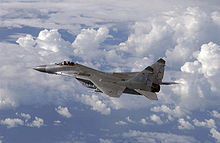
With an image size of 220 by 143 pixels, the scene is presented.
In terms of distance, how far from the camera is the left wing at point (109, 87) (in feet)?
139

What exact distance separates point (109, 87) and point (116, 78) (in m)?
4.29

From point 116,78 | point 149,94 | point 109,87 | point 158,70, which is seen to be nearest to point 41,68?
point 116,78

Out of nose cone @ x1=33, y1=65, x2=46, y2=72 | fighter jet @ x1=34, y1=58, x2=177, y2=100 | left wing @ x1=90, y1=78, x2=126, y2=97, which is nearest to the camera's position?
left wing @ x1=90, y1=78, x2=126, y2=97

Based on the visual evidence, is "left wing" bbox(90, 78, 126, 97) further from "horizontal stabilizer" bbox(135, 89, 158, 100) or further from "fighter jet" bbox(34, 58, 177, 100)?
"horizontal stabilizer" bbox(135, 89, 158, 100)

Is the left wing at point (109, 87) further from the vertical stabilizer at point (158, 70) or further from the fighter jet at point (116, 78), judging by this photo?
the vertical stabilizer at point (158, 70)

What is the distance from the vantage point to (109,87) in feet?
147

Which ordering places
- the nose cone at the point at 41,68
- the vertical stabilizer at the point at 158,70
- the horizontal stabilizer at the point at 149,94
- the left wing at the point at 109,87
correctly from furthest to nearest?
the nose cone at the point at 41,68 → the vertical stabilizer at the point at 158,70 → the horizontal stabilizer at the point at 149,94 → the left wing at the point at 109,87

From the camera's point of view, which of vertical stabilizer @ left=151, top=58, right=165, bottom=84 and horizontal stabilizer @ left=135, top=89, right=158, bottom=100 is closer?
horizontal stabilizer @ left=135, top=89, right=158, bottom=100

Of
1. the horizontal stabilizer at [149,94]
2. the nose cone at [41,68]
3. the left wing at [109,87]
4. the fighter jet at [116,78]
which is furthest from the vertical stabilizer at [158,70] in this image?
the nose cone at [41,68]

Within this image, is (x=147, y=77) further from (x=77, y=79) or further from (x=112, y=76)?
(x=77, y=79)

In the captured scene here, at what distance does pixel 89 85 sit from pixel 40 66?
11778 mm

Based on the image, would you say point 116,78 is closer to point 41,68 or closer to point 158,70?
point 158,70

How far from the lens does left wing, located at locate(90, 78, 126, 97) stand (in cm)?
4225

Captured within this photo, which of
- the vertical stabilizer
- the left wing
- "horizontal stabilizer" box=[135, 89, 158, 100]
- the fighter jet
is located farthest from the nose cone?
the vertical stabilizer
